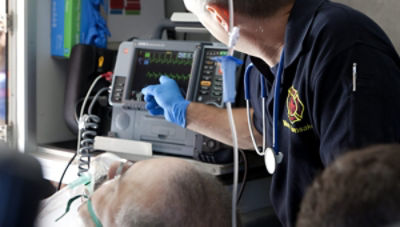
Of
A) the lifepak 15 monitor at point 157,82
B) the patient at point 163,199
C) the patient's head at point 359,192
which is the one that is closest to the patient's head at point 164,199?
the patient at point 163,199

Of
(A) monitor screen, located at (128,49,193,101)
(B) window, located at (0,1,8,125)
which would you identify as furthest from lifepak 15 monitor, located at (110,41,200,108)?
(B) window, located at (0,1,8,125)

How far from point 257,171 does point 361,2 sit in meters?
0.75

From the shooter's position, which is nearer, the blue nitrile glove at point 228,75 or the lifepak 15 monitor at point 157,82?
the blue nitrile glove at point 228,75

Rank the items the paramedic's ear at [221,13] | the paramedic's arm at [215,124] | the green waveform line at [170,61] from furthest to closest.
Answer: the green waveform line at [170,61], the paramedic's arm at [215,124], the paramedic's ear at [221,13]

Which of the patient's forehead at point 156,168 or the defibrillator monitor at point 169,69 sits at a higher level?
the defibrillator monitor at point 169,69

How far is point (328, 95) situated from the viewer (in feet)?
3.04

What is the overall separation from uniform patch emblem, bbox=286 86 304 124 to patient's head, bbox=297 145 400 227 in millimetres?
643

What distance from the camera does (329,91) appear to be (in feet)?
3.04

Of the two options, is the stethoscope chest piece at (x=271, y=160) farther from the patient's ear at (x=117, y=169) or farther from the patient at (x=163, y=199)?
the patient's ear at (x=117, y=169)

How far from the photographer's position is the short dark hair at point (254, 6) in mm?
1017

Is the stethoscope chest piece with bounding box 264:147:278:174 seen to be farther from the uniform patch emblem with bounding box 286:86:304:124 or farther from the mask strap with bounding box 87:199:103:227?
the mask strap with bounding box 87:199:103:227

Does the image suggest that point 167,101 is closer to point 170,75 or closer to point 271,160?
point 170,75

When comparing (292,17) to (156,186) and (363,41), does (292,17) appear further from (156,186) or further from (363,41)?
(156,186)

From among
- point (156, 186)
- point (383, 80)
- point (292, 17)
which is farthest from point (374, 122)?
point (156, 186)
